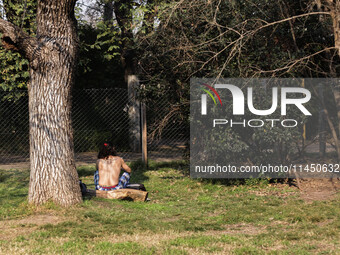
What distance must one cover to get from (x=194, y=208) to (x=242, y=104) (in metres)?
2.34

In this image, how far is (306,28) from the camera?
31.8 feet

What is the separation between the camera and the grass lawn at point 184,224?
5.84 meters

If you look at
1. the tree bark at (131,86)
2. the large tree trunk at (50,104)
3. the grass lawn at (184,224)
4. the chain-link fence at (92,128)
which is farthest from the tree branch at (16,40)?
the tree bark at (131,86)

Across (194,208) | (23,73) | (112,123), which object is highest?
(23,73)

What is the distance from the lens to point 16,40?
750 cm

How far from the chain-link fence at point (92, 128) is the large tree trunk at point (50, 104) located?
665cm

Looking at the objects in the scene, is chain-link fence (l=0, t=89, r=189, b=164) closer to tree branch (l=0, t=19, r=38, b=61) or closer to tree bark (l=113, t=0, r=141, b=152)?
tree bark (l=113, t=0, r=141, b=152)

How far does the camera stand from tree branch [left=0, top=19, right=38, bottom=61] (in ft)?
24.2

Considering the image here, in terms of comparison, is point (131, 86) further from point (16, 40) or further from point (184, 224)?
point (184, 224)

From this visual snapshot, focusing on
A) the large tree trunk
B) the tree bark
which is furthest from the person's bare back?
the tree bark

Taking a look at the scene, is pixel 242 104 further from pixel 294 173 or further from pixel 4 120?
pixel 4 120

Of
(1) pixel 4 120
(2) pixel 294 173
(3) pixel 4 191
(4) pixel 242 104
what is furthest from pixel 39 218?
(1) pixel 4 120

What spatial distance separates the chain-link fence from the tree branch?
23.0ft

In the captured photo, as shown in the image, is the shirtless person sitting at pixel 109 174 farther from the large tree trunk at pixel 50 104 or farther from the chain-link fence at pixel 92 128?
the chain-link fence at pixel 92 128
